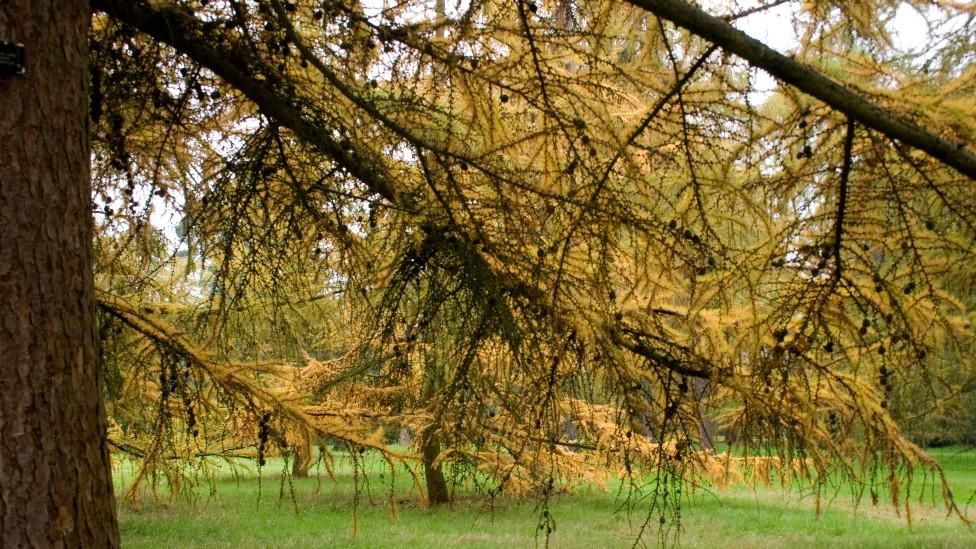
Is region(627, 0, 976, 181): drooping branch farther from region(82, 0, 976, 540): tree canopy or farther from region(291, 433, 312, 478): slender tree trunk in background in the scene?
region(291, 433, 312, 478): slender tree trunk in background

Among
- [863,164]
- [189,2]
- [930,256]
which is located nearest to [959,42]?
[930,256]

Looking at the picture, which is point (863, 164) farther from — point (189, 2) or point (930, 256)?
point (189, 2)

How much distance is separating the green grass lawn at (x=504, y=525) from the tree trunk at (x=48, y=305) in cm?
506

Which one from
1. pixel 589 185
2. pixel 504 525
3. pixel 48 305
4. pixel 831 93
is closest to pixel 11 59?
pixel 48 305

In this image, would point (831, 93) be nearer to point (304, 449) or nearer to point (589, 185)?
point (589, 185)

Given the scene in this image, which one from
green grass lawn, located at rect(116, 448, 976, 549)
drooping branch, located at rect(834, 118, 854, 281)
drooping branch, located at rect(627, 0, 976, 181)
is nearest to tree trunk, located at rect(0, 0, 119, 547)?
drooping branch, located at rect(627, 0, 976, 181)

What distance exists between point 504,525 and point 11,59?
8.93 m

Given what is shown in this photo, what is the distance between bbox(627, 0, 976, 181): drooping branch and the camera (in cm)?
206

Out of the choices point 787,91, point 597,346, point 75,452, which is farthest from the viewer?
point 597,346

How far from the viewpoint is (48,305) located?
2.07m

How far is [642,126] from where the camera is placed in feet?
8.28

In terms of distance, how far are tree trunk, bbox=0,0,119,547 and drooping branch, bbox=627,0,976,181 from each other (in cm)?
166

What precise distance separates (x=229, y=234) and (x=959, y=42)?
3654 millimetres

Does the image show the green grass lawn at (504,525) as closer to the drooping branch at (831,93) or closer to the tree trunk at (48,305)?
the tree trunk at (48,305)
